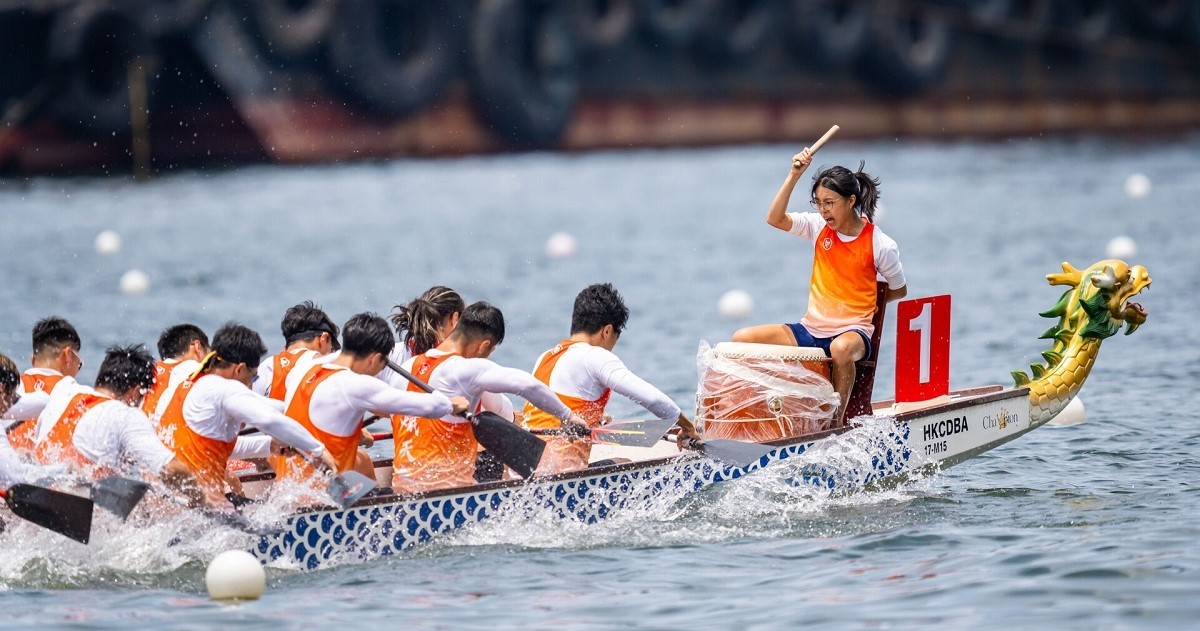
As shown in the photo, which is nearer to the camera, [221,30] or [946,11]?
[221,30]

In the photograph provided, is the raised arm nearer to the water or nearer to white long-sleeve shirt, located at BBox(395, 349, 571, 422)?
the water

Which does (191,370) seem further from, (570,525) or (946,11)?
Answer: (946,11)

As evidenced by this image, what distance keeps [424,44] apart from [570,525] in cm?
2270

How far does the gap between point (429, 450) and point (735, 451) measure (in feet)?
5.72

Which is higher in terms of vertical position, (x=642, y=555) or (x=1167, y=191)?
(x=1167, y=191)

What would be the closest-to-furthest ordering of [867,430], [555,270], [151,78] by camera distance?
[867,430], [555,270], [151,78]

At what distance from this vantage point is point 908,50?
34.2 meters

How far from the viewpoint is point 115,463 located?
7770 mm

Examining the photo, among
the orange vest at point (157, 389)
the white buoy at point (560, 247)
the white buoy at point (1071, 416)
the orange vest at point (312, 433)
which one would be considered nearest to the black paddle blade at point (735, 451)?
the orange vest at point (312, 433)

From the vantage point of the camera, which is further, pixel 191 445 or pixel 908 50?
pixel 908 50

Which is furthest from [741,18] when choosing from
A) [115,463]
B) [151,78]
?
[115,463]

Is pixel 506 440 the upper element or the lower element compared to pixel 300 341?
lower

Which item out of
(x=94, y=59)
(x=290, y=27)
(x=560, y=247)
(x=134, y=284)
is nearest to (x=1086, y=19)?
(x=560, y=247)

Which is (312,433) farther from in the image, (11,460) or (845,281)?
(845,281)
